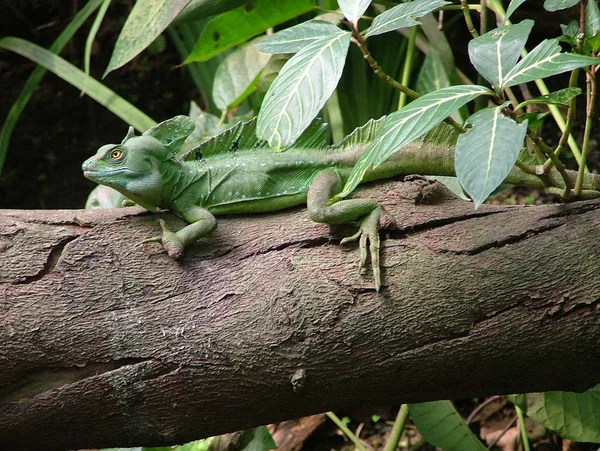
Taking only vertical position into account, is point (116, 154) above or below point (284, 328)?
above

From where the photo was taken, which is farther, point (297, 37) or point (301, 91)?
point (297, 37)

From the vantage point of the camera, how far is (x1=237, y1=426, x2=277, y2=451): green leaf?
327cm

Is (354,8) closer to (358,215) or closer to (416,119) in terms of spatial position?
(416,119)

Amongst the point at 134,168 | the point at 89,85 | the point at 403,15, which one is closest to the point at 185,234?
the point at 134,168

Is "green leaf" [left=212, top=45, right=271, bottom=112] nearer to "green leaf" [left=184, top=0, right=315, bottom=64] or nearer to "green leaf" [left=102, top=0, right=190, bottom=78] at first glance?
"green leaf" [left=184, top=0, right=315, bottom=64]

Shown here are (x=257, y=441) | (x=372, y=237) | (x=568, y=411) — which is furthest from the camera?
(x=257, y=441)

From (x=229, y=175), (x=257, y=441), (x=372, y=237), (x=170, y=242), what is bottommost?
(x=257, y=441)

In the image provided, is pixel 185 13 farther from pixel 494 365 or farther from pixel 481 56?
pixel 494 365

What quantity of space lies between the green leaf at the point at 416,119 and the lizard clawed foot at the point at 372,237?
1.79ft

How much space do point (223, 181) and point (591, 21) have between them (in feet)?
4.80

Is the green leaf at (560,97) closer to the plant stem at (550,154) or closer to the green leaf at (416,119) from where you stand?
the plant stem at (550,154)

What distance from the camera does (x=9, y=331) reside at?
227cm

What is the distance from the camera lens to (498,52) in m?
1.85

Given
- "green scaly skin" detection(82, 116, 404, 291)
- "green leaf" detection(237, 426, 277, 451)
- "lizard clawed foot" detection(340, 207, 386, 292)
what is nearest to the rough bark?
"lizard clawed foot" detection(340, 207, 386, 292)
